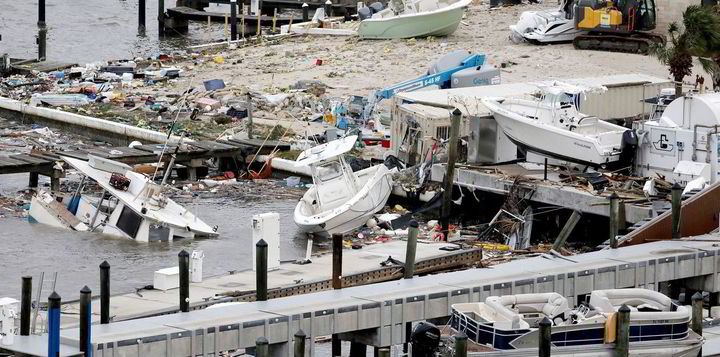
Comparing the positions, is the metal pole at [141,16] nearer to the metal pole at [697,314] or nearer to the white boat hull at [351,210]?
the white boat hull at [351,210]

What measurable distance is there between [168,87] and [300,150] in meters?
11.2

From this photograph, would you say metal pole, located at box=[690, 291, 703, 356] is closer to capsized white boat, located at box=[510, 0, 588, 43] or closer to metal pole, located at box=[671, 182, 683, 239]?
metal pole, located at box=[671, 182, 683, 239]

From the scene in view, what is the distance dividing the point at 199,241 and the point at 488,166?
681 centimetres

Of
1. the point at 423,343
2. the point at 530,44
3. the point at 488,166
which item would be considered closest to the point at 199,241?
the point at 488,166

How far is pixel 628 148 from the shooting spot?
39656mm

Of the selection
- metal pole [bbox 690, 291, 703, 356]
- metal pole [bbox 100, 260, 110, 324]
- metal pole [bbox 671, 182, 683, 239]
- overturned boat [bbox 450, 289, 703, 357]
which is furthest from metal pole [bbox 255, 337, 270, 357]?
metal pole [bbox 671, 182, 683, 239]

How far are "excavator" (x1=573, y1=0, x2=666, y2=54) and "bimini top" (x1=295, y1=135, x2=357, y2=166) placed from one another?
18.6 meters

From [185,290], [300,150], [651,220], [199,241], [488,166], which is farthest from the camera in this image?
[300,150]

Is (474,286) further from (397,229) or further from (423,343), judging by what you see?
(397,229)

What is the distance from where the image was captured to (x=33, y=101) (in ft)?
175

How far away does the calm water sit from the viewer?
7429cm

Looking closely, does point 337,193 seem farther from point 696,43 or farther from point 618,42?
point 618,42

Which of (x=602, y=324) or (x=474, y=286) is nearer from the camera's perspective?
(x=602, y=324)

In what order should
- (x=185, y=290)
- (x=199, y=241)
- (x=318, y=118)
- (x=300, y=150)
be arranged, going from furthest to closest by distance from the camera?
(x=318, y=118) < (x=300, y=150) < (x=199, y=241) < (x=185, y=290)
